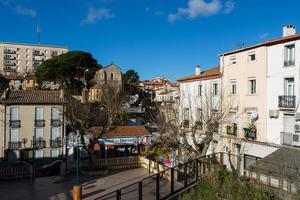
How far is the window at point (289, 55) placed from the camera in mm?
22000

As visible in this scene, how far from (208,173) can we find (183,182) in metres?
1.16

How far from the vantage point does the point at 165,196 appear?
1273cm

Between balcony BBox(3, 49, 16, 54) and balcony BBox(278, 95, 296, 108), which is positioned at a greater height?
balcony BBox(3, 49, 16, 54)

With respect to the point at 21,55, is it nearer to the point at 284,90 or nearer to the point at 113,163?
the point at 113,163

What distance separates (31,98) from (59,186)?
50.0 feet

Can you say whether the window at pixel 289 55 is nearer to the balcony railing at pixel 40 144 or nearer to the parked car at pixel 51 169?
the parked car at pixel 51 169

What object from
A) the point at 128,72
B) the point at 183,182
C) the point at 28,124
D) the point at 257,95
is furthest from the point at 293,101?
the point at 128,72

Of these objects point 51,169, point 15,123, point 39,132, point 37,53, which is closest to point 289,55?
point 51,169

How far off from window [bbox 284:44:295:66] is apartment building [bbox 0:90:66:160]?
67.4ft

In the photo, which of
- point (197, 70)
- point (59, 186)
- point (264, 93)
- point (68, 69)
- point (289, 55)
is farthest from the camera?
point (68, 69)

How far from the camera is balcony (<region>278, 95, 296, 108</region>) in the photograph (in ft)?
71.1

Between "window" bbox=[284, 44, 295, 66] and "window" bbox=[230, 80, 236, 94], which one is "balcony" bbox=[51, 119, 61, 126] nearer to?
"window" bbox=[230, 80, 236, 94]

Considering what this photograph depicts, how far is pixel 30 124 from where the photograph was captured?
103 feet

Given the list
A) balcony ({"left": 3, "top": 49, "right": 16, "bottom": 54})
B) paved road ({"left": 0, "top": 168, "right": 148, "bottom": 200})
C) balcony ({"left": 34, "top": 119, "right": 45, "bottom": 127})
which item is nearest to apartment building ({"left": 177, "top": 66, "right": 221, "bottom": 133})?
paved road ({"left": 0, "top": 168, "right": 148, "bottom": 200})
